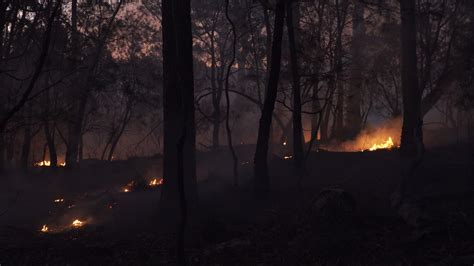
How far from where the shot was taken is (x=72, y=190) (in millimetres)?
22469

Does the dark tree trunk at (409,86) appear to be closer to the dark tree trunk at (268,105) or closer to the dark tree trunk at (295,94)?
the dark tree trunk at (295,94)

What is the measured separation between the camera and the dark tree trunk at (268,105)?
10.9 metres

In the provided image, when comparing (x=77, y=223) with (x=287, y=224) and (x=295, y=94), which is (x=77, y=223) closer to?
(x=287, y=224)

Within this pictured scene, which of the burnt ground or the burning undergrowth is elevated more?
the burning undergrowth

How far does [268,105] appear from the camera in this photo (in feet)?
37.8

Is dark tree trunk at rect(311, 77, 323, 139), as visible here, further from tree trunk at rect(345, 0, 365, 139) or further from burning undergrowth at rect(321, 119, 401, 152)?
tree trunk at rect(345, 0, 365, 139)

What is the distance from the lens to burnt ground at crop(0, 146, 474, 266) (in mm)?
7898

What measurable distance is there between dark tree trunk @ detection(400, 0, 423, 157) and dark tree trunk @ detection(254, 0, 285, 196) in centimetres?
697

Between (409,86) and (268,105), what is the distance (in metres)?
8.05

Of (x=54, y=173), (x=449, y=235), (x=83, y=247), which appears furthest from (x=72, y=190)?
(x=449, y=235)

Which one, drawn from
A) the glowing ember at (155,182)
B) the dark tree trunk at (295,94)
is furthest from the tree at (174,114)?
the glowing ember at (155,182)

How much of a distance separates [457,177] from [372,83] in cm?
1919

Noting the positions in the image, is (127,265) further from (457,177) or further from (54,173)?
(54,173)

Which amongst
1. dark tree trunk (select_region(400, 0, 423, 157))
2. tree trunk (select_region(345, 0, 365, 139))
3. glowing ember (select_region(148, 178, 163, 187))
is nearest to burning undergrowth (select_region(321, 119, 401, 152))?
tree trunk (select_region(345, 0, 365, 139))
